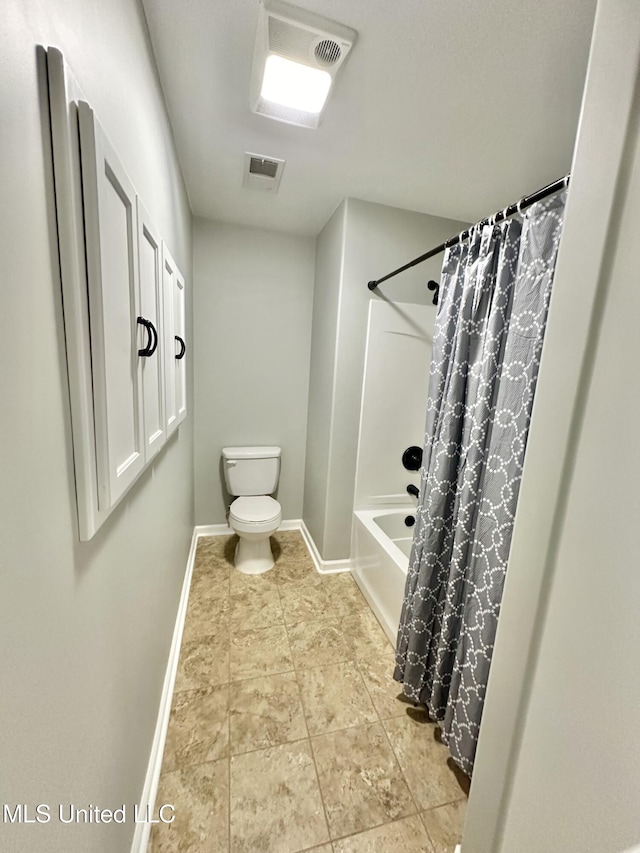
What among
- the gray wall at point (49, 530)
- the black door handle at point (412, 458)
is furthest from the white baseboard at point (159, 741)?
the black door handle at point (412, 458)

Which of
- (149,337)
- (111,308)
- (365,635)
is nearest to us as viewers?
(111,308)

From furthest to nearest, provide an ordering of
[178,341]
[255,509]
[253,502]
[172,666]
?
[253,502], [255,509], [178,341], [172,666]

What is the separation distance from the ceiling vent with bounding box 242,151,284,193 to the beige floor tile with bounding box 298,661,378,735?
2459 mm

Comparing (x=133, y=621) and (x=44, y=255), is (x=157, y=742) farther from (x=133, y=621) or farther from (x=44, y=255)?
(x=44, y=255)

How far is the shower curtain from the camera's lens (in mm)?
938

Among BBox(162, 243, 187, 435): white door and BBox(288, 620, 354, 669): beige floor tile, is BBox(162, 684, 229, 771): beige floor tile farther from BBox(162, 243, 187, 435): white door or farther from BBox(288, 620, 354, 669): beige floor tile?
BBox(162, 243, 187, 435): white door

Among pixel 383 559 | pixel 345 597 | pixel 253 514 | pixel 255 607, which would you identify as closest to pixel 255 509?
pixel 253 514

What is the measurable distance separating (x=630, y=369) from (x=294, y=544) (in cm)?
242

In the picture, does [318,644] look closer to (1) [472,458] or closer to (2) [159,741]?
(2) [159,741]

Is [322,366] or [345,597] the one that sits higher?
[322,366]

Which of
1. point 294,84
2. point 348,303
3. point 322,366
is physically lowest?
point 322,366

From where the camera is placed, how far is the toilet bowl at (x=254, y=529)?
2.10 m

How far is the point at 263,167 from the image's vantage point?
64.4 inches

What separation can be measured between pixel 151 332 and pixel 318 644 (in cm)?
166
